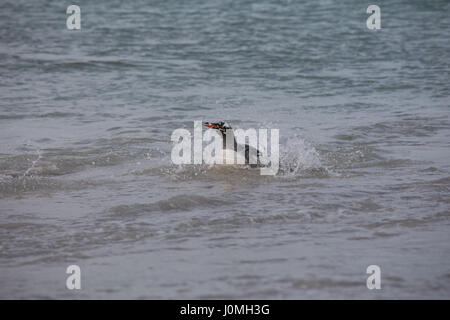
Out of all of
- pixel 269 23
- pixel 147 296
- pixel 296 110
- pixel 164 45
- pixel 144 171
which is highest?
pixel 269 23

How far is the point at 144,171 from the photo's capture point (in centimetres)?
736

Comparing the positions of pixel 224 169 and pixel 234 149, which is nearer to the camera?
pixel 224 169

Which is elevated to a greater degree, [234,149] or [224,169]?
[234,149]

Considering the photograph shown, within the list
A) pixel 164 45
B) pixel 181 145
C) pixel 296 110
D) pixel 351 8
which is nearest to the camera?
pixel 181 145

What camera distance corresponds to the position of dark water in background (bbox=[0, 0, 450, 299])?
4668mm

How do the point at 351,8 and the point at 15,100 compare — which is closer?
the point at 15,100

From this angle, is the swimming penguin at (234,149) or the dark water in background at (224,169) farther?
the swimming penguin at (234,149)

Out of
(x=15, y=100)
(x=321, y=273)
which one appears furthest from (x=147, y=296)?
(x=15, y=100)

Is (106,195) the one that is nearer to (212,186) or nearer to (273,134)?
(212,186)

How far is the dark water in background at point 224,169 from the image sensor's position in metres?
4.67

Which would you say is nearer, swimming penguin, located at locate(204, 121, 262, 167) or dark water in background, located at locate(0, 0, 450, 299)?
dark water in background, located at locate(0, 0, 450, 299)

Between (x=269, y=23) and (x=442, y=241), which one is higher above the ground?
(x=269, y=23)

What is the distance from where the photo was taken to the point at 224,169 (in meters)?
7.41

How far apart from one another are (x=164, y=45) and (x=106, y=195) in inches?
375
